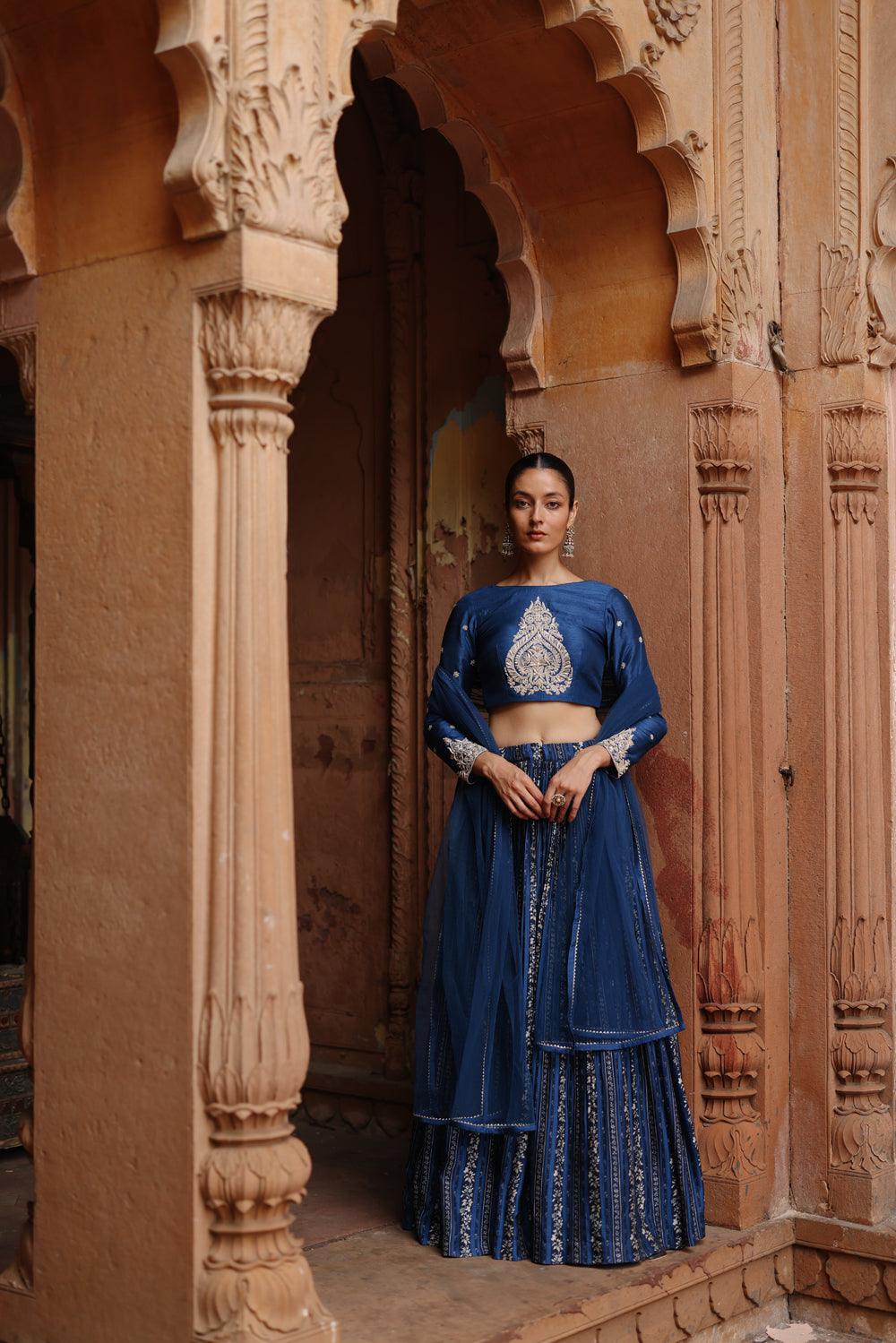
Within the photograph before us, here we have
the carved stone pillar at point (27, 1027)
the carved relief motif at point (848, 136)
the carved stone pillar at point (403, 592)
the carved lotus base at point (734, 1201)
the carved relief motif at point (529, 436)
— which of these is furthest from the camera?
the carved stone pillar at point (403, 592)

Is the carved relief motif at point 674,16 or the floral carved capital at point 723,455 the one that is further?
the floral carved capital at point 723,455

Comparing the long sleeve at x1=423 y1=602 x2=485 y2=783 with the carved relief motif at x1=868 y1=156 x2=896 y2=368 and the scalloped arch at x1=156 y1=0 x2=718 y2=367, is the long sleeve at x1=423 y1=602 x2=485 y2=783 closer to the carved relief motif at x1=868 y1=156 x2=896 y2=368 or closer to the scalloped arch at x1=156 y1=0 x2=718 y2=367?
the scalloped arch at x1=156 y1=0 x2=718 y2=367

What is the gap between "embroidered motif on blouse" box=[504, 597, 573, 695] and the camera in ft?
13.0

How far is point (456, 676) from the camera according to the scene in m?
4.08

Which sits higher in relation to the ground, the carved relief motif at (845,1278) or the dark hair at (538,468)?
the dark hair at (538,468)

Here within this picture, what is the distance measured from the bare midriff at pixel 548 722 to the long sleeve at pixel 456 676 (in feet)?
0.36

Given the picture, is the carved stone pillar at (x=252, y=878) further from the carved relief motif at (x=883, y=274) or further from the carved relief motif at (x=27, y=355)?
the carved relief motif at (x=883, y=274)

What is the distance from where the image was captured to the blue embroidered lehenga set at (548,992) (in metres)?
3.76

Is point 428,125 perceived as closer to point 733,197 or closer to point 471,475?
point 733,197

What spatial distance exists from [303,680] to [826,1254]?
262 cm

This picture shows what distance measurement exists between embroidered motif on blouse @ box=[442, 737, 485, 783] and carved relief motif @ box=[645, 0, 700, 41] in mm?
1962

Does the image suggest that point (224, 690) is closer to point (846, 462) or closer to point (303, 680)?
point (846, 462)

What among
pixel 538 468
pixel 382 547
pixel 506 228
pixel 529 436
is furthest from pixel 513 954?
pixel 506 228

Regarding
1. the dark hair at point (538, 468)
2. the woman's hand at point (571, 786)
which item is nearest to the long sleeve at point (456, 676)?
the woman's hand at point (571, 786)
